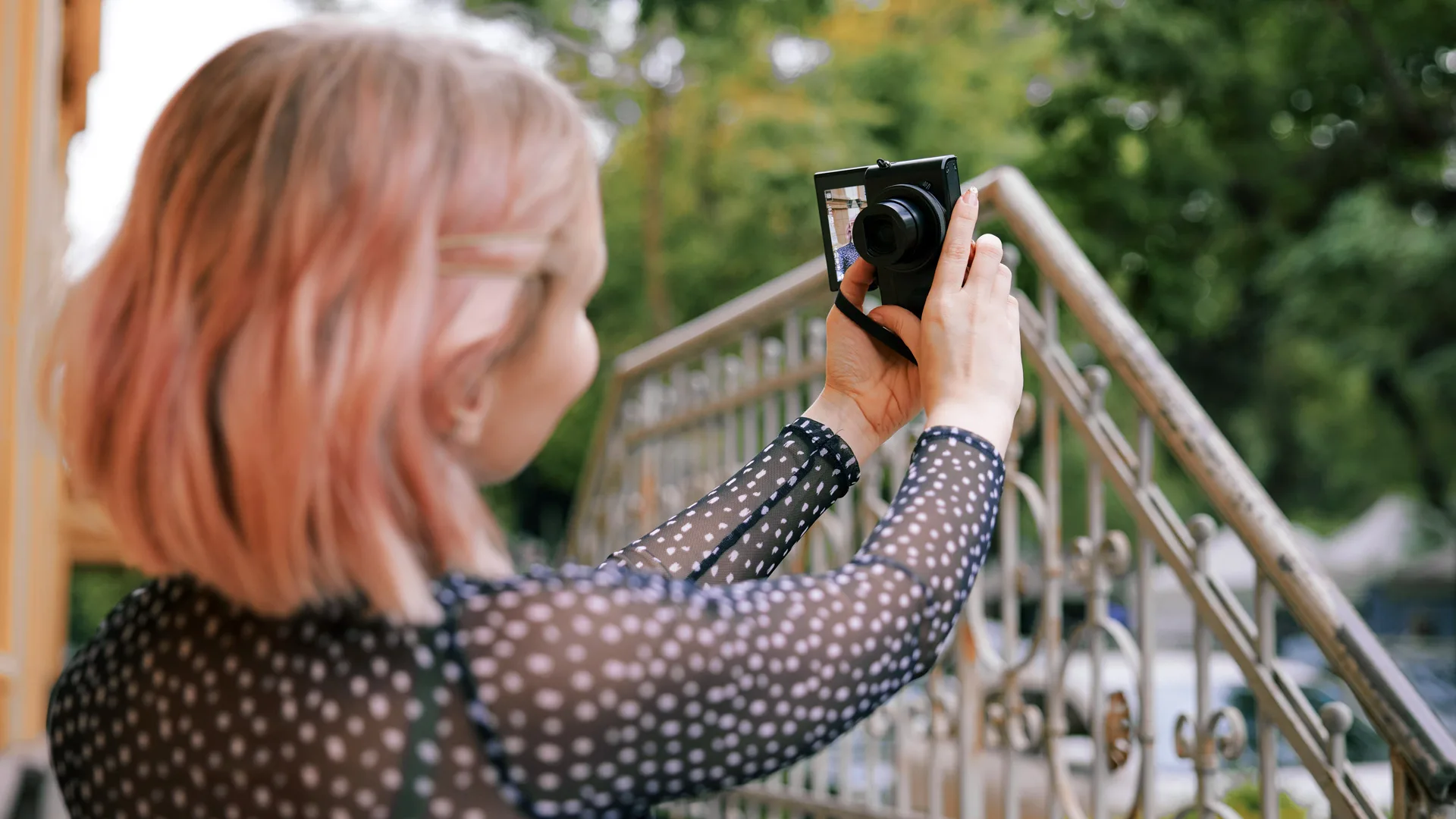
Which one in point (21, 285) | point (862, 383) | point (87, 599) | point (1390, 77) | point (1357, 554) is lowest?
point (87, 599)

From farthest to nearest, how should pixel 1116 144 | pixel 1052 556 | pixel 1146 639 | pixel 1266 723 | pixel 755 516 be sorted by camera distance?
pixel 1116 144
pixel 1052 556
pixel 1146 639
pixel 1266 723
pixel 755 516

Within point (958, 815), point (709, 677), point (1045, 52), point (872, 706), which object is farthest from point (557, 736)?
point (1045, 52)

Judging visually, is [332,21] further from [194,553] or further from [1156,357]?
[1156,357]

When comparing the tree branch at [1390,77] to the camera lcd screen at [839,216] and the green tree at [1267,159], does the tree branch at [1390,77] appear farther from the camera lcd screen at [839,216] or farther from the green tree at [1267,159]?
the camera lcd screen at [839,216]

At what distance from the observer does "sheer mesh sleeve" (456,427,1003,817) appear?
81 centimetres

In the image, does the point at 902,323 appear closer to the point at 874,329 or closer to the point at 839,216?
the point at 874,329

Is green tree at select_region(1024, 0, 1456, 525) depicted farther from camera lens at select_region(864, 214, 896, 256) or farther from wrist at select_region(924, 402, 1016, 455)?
wrist at select_region(924, 402, 1016, 455)

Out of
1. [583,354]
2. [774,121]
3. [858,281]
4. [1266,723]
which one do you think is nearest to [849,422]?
[858,281]

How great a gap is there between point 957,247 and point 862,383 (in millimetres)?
227

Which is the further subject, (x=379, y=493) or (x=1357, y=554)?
(x=1357, y=554)

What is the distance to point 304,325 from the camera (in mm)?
796

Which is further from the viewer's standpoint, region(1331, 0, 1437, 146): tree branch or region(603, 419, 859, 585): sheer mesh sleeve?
region(1331, 0, 1437, 146): tree branch

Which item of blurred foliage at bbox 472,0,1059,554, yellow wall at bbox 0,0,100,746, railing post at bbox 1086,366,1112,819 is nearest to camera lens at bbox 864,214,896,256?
railing post at bbox 1086,366,1112,819

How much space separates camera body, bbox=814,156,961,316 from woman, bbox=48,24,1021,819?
37 cm
